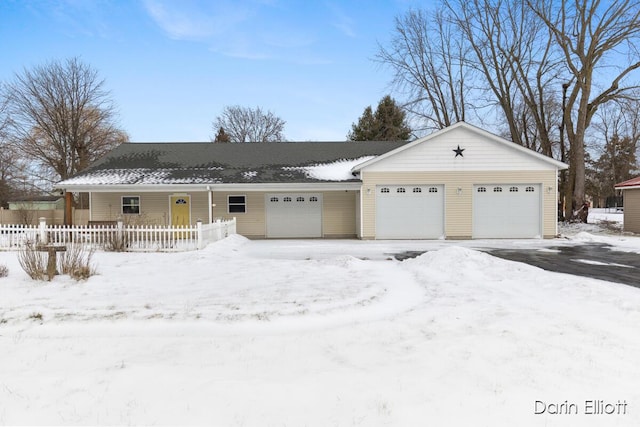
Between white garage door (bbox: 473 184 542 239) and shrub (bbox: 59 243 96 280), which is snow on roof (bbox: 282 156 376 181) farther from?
shrub (bbox: 59 243 96 280)

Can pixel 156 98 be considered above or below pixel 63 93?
below

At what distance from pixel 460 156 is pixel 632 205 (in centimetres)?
1042

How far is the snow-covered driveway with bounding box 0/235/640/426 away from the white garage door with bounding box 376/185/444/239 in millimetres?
9187

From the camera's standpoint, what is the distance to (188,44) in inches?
706

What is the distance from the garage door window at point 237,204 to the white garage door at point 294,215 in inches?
42.6

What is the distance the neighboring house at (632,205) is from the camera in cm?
1898

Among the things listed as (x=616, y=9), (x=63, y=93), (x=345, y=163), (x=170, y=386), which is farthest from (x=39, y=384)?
(x=63, y=93)

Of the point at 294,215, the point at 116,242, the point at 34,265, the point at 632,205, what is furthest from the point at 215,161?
the point at 632,205

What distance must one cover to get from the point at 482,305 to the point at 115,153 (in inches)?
786

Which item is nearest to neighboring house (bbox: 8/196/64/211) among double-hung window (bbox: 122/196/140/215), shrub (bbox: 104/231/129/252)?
double-hung window (bbox: 122/196/140/215)

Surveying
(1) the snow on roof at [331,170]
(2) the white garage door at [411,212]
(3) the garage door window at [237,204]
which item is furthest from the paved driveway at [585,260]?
(3) the garage door window at [237,204]

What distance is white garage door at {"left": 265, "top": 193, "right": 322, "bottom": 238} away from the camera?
1780 centimetres

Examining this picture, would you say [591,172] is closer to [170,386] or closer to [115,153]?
[115,153]

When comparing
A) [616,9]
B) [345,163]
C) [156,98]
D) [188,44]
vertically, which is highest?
[616,9]
